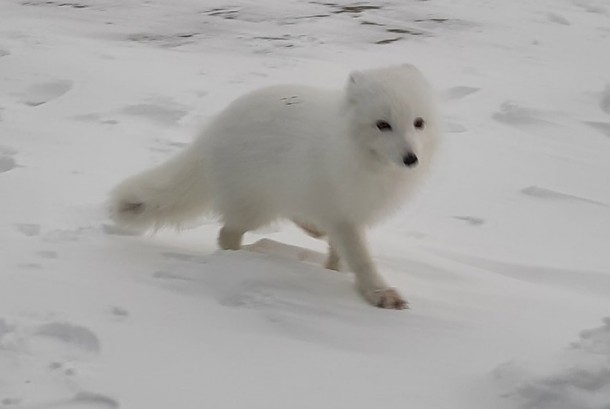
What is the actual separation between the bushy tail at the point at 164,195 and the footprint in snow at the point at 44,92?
5.18 ft

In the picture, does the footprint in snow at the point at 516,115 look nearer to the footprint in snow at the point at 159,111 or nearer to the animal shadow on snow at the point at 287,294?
the footprint in snow at the point at 159,111

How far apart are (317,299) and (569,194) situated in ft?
5.81

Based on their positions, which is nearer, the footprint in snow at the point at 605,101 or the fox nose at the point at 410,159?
the fox nose at the point at 410,159

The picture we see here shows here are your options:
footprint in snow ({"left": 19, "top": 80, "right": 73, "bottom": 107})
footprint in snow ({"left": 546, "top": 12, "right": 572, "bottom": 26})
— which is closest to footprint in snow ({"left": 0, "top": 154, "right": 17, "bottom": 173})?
footprint in snow ({"left": 19, "top": 80, "right": 73, "bottom": 107})

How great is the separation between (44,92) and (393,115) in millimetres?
2653

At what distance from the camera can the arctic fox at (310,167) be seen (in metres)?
2.71

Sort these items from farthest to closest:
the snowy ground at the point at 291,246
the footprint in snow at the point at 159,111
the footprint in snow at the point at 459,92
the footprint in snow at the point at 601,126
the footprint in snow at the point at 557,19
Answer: the footprint in snow at the point at 557,19
the footprint in snow at the point at 459,92
the footprint in snow at the point at 601,126
the footprint in snow at the point at 159,111
the snowy ground at the point at 291,246

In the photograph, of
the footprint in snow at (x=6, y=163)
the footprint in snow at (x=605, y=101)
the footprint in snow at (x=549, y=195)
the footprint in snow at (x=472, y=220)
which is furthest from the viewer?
the footprint in snow at (x=605, y=101)

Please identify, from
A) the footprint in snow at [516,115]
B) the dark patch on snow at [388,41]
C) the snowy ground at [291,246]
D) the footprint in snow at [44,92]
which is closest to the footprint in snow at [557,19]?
the snowy ground at [291,246]

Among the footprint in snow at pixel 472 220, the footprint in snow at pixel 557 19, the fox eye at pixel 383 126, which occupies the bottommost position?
the footprint in snow at pixel 472 220

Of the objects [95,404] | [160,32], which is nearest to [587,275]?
[95,404]

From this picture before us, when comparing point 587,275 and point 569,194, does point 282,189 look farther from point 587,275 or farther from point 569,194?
point 569,194

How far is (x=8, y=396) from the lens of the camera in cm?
192

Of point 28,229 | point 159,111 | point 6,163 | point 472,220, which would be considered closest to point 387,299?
point 472,220
